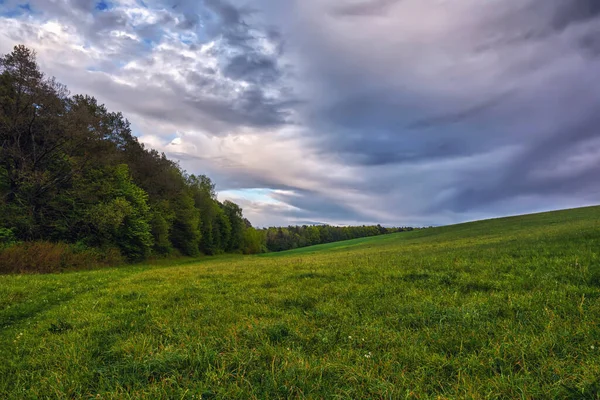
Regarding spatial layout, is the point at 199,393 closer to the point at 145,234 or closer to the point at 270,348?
the point at 270,348

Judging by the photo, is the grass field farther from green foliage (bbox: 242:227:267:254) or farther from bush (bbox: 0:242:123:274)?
green foliage (bbox: 242:227:267:254)

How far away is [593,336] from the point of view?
468 centimetres

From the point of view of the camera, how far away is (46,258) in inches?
919

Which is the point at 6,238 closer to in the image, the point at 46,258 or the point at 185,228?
the point at 46,258

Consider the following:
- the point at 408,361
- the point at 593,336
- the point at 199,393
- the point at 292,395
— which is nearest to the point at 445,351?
the point at 408,361

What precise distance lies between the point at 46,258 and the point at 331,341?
93.7 ft

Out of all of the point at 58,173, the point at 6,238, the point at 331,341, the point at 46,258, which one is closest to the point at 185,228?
the point at 58,173

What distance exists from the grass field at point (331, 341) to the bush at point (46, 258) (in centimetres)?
1602

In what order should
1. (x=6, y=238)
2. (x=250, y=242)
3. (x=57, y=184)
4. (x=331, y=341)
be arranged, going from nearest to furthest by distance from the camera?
(x=331, y=341)
(x=6, y=238)
(x=57, y=184)
(x=250, y=242)

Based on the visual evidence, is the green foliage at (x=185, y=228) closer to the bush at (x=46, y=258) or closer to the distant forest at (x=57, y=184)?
the distant forest at (x=57, y=184)

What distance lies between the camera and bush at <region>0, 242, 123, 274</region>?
819 inches

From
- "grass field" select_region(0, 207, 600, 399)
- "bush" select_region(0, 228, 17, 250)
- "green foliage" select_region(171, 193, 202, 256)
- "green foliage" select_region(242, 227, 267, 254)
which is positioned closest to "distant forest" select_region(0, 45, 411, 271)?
"bush" select_region(0, 228, 17, 250)

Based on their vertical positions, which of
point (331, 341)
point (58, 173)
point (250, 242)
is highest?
point (58, 173)

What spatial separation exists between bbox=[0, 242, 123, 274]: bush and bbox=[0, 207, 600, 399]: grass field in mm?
16015
